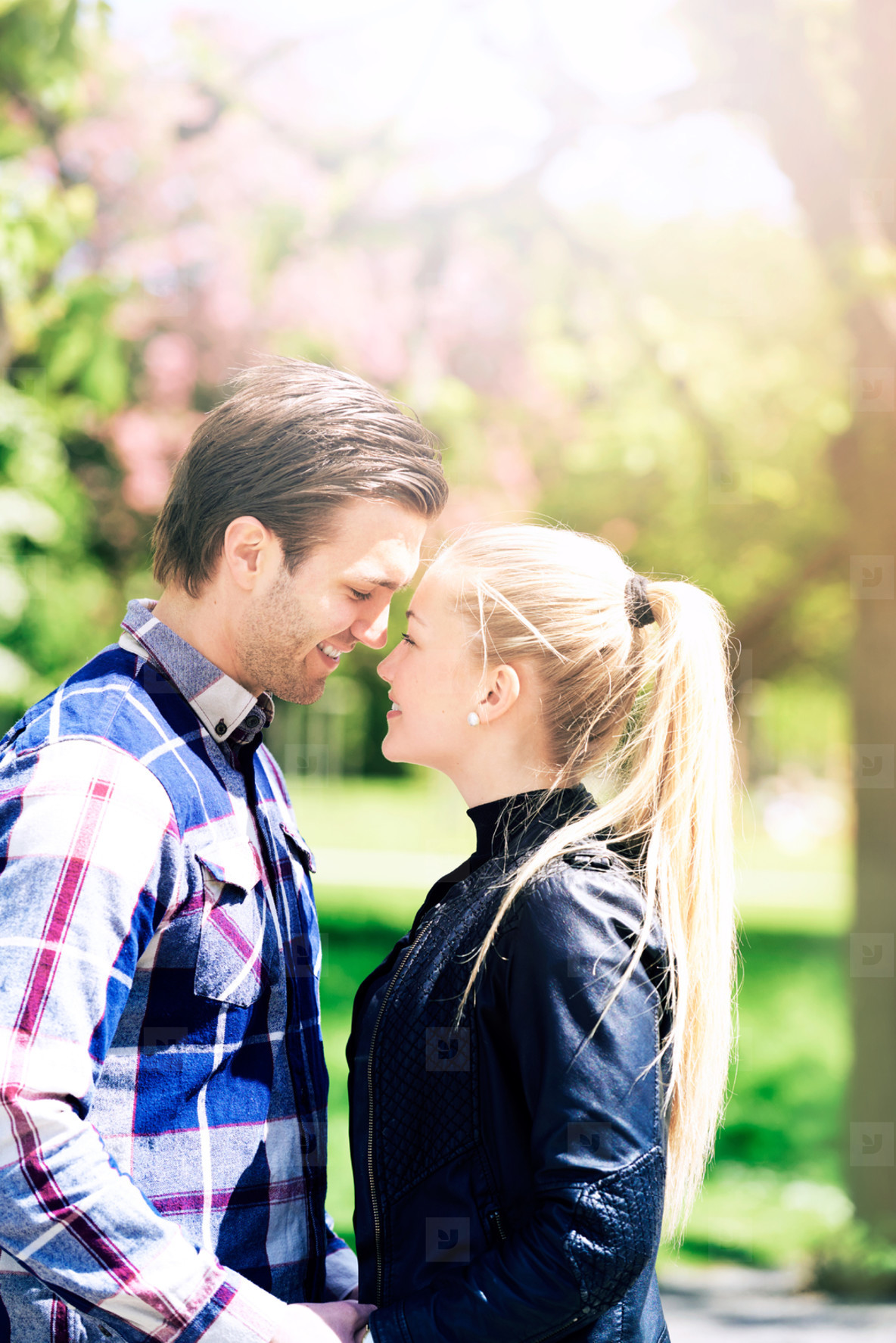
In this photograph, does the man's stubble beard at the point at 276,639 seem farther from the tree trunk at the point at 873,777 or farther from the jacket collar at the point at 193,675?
the tree trunk at the point at 873,777

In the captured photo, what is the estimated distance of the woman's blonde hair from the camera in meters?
1.67

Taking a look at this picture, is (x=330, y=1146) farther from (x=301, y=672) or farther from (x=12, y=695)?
(x=301, y=672)

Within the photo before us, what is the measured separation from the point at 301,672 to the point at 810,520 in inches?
174

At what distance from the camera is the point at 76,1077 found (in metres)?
1.25

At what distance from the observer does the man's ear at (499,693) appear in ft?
5.68

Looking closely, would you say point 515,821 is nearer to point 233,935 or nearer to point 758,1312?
point 233,935

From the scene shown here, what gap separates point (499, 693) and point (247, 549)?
1.38 feet

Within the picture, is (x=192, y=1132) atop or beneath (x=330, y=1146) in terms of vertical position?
→ atop

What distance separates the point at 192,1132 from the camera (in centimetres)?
147

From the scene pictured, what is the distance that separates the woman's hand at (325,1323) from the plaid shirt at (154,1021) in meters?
0.04

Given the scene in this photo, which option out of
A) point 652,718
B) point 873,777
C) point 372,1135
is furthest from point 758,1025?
point 372,1135

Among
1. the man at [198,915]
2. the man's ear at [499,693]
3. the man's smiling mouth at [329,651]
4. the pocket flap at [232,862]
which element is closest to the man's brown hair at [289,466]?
the man at [198,915]

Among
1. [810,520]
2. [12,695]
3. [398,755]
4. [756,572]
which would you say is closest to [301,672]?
[398,755]

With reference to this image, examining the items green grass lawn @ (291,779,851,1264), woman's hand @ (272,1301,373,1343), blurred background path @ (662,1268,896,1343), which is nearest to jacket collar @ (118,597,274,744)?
woman's hand @ (272,1301,373,1343)
